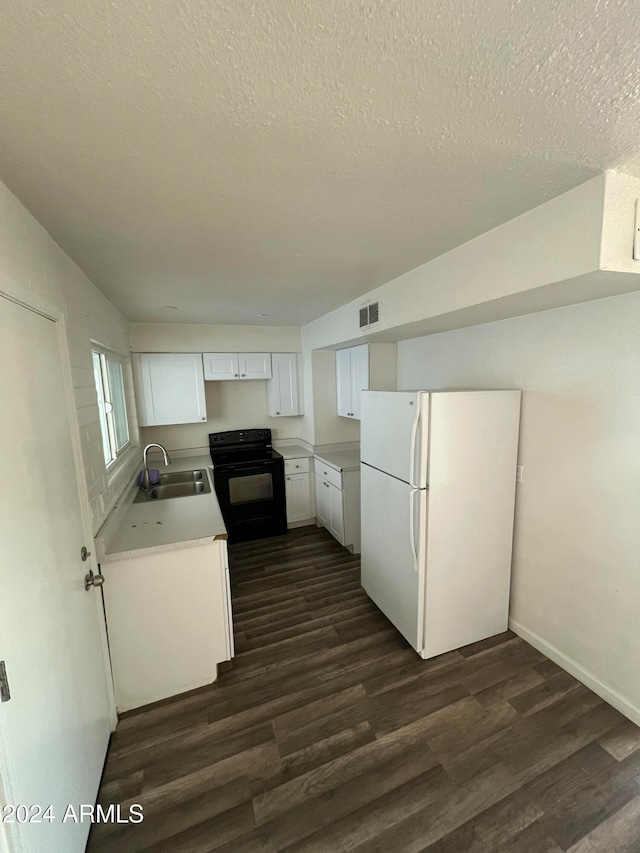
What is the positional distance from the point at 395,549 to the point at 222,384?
114 inches

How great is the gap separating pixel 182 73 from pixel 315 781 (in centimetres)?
243

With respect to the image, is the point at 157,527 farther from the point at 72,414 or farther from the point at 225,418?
the point at 225,418

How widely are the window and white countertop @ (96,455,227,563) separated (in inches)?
15.9

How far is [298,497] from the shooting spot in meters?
3.91

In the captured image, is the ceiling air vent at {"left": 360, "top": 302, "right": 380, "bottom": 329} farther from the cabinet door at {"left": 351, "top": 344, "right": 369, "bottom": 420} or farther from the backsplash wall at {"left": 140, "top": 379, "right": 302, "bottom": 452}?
the backsplash wall at {"left": 140, "top": 379, "right": 302, "bottom": 452}

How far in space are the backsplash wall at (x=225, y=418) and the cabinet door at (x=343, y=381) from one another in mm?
939

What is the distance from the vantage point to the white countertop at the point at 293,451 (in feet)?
12.6

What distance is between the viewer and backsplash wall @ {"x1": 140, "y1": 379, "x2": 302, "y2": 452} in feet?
12.9

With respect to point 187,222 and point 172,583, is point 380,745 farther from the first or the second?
point 187,222

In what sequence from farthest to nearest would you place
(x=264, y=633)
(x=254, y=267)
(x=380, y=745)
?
1. (x=264, y=633)
2. (x=254, y=267)
3. (x=380, y=745)

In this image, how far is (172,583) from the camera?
1849mm

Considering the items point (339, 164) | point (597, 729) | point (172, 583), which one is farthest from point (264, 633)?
point (339, 164)

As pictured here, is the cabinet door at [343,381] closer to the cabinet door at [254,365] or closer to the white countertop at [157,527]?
the cabinet door at [254,365]

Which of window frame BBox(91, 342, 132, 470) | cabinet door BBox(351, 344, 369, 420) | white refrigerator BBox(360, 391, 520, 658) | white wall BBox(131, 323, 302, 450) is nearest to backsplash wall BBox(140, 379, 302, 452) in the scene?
white wall BBox(131, 323, 302, 450)
